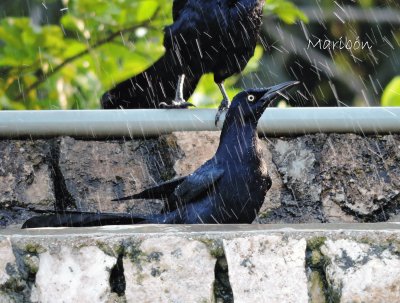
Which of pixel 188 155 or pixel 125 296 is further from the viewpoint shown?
pixel 188 155

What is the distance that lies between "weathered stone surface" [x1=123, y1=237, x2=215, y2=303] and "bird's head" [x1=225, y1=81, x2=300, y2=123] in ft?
4.14

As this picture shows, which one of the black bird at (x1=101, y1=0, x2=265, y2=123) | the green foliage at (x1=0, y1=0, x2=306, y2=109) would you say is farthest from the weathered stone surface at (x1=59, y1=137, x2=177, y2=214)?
the green foliage at (x1=0, y1=0, x2=306, y2=109)

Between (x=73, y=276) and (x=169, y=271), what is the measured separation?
0.30 metres

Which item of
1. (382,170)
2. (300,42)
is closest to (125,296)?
(382,170)

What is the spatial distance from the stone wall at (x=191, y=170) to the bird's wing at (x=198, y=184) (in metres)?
0.35

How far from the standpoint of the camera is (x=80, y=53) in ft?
22.4

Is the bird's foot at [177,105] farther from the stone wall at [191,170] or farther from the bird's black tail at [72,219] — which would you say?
the bird's black tail at [72,219]

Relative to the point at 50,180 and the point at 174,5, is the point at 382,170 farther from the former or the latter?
the point at 174,5

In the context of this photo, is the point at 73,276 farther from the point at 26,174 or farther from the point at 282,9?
the point at 282,9

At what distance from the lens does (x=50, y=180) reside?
4488 millimetres

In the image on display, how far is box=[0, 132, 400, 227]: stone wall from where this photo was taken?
446 cm

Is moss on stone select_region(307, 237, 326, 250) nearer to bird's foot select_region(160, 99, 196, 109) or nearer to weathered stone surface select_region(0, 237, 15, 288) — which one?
weathered stone surface select_region(0, 237, 15, 288)

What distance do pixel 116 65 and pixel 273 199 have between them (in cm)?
268

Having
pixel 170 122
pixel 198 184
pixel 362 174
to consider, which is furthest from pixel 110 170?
pixel 362 174
